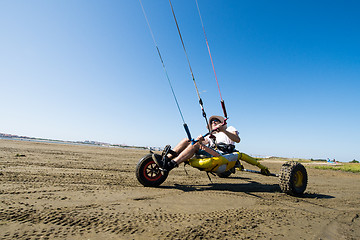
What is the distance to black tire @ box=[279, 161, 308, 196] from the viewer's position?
13.8ft

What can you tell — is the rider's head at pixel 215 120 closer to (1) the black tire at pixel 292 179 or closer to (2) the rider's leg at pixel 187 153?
(2) the rider's leg at pixel 187 153

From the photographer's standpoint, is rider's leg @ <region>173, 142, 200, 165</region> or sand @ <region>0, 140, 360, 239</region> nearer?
sand @ <region>0, 140, 360, 239</region>

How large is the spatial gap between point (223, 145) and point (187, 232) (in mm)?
3327

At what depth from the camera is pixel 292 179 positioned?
4254 mm

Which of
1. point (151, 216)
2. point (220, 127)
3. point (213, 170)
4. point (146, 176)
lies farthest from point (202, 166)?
point (151, 216)

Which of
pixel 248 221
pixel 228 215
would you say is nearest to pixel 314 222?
pixel 248 221

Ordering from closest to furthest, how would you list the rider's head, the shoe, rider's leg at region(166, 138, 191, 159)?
the shoe
rider's leg at region(166, 138, 191, 159)
the rider's head

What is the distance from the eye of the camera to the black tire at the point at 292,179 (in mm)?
→ 4215

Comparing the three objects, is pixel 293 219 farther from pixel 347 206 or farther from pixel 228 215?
pixel 347 206

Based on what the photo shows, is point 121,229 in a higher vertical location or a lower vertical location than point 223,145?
lower

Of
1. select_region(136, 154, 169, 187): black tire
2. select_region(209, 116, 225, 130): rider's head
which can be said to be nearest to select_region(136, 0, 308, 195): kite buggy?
select_region(136, 154, 169, 187): black tire

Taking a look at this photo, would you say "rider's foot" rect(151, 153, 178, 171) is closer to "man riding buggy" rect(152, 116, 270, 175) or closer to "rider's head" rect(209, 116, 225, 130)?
"man riding buggy" rect(152, 116, 270, 175)

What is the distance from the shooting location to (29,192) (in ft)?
9.38

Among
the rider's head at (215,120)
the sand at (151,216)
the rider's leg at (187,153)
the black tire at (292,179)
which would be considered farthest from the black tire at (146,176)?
the black tire at (292,179)
